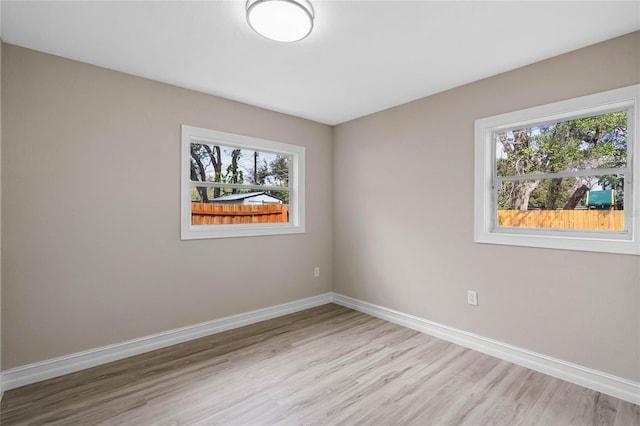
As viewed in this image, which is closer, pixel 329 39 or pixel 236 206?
pixel 329 39

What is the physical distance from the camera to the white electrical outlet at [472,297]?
9.21 feet

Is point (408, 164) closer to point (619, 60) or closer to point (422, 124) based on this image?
point (422, 124)

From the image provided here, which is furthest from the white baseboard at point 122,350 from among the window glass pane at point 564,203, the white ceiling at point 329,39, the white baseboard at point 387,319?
the window glass pane at point 564,203

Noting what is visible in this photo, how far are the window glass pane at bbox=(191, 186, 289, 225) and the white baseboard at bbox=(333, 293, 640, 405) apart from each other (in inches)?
68.0

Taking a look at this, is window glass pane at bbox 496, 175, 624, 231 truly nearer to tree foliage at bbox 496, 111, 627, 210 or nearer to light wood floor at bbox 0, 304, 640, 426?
tree foliage at bbox 496, 111, 627, 210

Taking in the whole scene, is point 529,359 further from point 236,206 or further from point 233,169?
point 233,169

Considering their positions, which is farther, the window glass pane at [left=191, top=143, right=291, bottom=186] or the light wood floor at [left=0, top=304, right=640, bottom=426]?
the window glass pane at [left=191, top=143, right=291, bottom=186]

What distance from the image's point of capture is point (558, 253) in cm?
235

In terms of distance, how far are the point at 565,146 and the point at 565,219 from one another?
58 centimetres

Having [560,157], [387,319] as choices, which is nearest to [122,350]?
[387,319]

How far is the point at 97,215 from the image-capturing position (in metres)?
2.50

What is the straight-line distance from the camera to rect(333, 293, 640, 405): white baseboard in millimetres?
2078

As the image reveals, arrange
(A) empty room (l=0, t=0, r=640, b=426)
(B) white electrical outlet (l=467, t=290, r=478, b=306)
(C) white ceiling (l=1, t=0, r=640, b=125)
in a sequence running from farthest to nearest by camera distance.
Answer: (B) white electrical outlet (l=467, t=290, r=478, b=306), (A) empty room (l=0, t=0, r=640, b=426), (C) white ceiling (l=1, t=0, r=640, b=125)

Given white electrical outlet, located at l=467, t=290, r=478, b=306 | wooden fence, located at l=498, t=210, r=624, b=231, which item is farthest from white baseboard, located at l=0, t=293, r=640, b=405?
wooden fence, located at l=498, t=210, r=624, b=231
